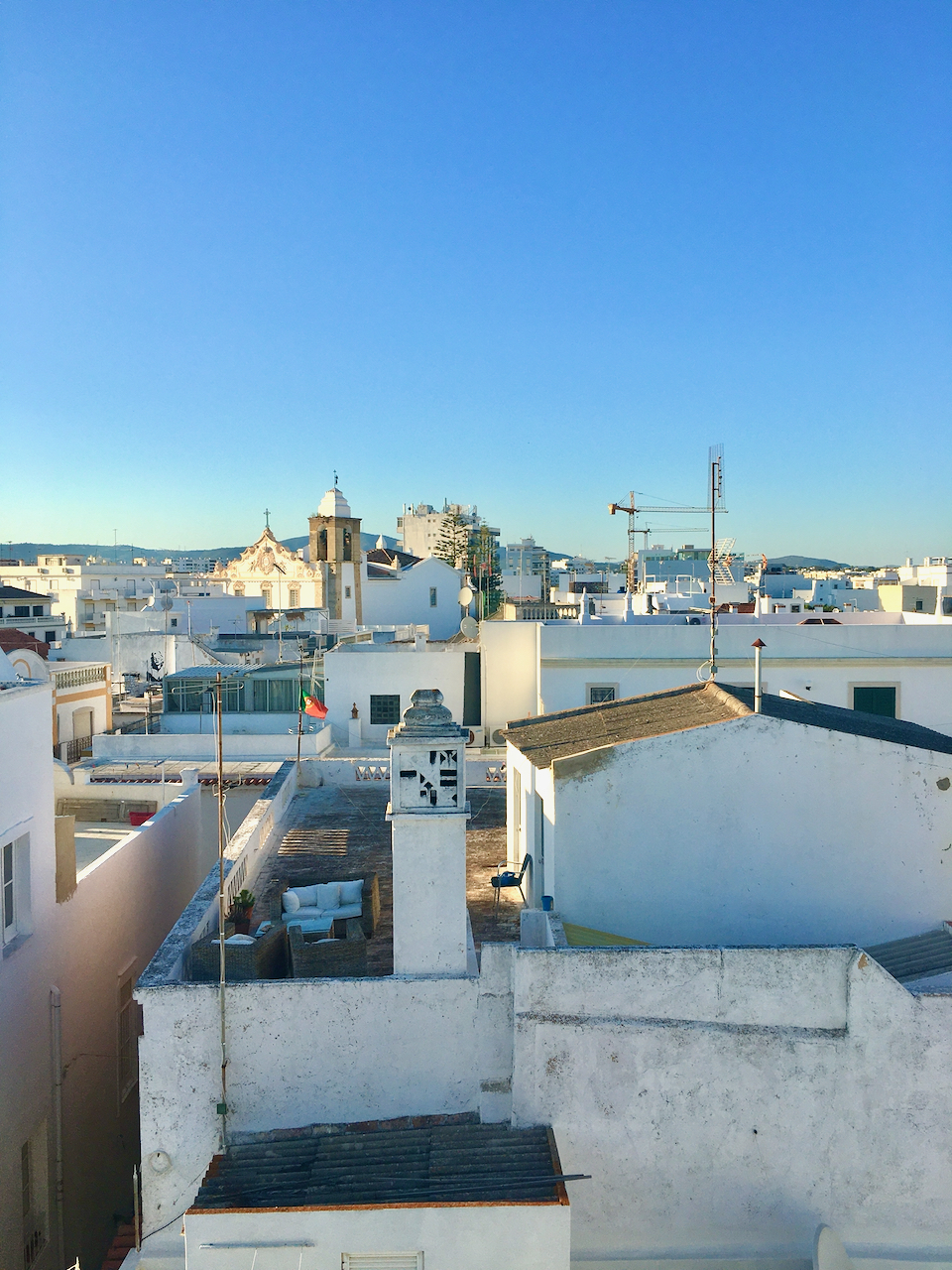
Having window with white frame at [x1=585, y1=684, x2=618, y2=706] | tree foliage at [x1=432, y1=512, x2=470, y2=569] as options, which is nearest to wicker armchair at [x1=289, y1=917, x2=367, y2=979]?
window with white frame at [x1=585, y1=684, x2=618, y2=706]

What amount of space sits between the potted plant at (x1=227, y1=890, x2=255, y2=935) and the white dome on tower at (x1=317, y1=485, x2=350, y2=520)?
42.9 meters

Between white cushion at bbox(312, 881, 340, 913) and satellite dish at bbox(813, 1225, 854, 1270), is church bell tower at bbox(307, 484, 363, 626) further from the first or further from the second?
satellite dish at bbox(813, 1225, 854, 1270)

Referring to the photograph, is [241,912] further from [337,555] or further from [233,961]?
→ [337,555]

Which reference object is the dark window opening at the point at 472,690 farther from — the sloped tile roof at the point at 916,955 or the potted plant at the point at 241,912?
the sloped tile roof at the point at 916,955

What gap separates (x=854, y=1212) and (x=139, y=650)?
32.6 meters

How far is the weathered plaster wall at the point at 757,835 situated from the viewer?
29.4ft

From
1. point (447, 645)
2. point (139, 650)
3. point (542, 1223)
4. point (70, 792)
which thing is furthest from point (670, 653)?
point (139, 650)

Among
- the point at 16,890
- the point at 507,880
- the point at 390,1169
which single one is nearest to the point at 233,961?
the point at 390,1169

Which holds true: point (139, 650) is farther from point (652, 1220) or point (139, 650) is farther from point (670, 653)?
point (652, 1220)

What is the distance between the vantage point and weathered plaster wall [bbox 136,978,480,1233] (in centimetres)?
758

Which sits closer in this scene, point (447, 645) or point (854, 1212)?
point (854, 1212)

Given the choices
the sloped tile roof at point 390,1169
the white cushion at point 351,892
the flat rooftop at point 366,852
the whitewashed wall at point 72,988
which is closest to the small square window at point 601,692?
the flat rooftop at point 366,852

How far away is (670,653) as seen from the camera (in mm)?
19578

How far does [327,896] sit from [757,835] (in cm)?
463
